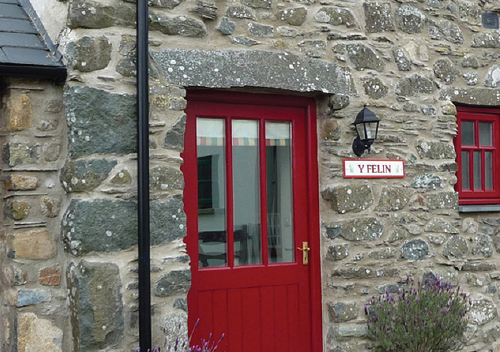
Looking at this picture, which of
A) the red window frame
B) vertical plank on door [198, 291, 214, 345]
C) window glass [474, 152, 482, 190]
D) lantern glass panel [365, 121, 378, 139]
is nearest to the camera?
vertical plank on door [198, 291, 214, 345]

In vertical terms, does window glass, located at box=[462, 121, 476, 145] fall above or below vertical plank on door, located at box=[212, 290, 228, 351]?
above

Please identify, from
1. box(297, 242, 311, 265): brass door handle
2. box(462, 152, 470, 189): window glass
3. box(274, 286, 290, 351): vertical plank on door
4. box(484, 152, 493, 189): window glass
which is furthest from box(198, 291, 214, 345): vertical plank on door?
box(484, 152, 493, 189): window glass

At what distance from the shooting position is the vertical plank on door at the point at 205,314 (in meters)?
3.97

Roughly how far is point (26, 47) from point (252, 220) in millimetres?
Answer: 1860

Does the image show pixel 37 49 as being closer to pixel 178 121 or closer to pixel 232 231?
pixel 178 121

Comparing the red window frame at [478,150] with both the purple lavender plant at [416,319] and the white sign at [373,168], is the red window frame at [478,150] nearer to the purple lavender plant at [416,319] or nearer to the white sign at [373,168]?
the white sign at [373,168]

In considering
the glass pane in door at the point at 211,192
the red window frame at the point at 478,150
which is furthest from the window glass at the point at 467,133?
the glass pane in door at the point at 211,192

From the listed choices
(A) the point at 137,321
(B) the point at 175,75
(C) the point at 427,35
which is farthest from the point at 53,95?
(C) the point at 427,35

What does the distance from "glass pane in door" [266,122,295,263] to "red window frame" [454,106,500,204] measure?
155 cm

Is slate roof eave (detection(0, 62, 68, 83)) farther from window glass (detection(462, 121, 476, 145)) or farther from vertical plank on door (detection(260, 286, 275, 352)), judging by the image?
window glass (detection(462, 121, 476, 145))

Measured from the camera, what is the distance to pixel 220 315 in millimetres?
4031

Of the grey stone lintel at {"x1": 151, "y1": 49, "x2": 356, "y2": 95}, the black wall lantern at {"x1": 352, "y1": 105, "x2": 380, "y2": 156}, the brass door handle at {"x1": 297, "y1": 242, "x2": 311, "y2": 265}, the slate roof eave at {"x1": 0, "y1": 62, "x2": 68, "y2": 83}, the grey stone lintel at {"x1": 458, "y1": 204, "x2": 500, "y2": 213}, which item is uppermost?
the grey stone lintel at {"x1": 151, "y1": 49, "x2": 356, "y2": 95}

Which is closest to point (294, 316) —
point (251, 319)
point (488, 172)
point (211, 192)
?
point (251, 319)

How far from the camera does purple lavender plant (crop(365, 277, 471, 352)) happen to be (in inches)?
161
